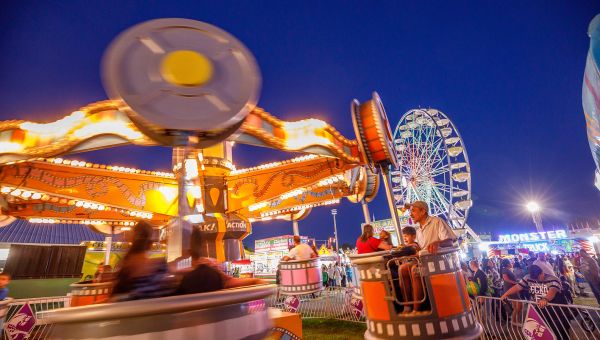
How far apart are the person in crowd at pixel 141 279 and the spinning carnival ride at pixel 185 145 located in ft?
0.55

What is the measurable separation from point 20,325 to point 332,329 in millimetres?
7188

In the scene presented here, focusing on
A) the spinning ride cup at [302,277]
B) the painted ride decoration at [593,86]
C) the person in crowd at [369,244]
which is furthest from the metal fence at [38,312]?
the painted ride decoration at [593,86]

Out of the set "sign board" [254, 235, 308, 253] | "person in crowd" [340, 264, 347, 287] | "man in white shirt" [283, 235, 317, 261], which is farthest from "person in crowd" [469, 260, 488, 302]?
"sign board" [254, 235, 308, 253]

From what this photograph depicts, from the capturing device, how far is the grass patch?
616 centimetres

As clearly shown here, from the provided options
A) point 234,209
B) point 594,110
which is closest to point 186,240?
point 234,209

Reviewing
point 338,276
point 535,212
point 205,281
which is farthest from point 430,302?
point 535,212

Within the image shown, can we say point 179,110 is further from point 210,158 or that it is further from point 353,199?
point 353,199

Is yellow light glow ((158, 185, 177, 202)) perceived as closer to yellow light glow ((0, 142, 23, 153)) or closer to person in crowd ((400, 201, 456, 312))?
yellow light glow ((0, 142, 23, 153))

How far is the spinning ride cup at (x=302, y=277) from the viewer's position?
7.47 metres

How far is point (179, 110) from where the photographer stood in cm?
159

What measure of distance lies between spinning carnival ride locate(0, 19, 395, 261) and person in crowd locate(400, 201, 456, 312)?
226 centimetres

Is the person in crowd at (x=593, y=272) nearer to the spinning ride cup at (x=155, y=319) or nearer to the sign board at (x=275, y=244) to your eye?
the spinning ride cup at (x=155, y=319)

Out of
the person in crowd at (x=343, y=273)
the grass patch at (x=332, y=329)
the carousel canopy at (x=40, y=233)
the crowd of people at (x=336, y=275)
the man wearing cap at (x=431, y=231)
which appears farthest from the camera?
the carousel canopy at (x=40, y=233)

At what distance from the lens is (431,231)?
3.80 m
